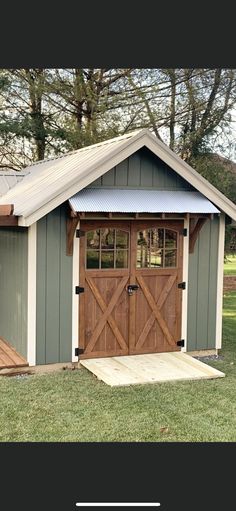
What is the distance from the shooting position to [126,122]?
51.9ft

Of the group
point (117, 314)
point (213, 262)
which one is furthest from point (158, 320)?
point (213, 262)

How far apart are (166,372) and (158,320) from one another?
1.08 meters

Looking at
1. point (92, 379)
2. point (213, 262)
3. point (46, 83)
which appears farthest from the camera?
point (46, 83)

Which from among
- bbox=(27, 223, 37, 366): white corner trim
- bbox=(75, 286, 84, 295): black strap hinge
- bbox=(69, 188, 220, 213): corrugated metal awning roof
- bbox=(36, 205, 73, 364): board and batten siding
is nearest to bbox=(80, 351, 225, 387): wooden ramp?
bbox=(36, 205, 73, 364): board and batten siding

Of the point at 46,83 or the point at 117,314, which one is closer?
the point at 117,314

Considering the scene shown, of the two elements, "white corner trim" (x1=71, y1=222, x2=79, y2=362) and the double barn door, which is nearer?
"white corner trim" (x1=71, y1=222, x2=79, y2=362)

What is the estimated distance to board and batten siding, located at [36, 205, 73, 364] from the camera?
7.29 meters

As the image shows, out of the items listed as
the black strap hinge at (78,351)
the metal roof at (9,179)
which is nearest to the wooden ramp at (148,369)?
the black strap hinge at (78,351)

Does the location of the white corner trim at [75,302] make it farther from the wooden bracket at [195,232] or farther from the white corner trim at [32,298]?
the wooden bracket at [195,232]

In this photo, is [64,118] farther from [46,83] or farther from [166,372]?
[166,372]

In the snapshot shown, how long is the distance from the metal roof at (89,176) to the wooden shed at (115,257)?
0.01 metres

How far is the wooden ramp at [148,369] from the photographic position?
6.85 m

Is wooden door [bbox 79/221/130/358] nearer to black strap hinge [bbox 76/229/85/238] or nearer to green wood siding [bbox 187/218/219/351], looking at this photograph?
black strap hinge [bbox 76/229/85/238]

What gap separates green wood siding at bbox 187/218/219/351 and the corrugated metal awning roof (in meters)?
0.66
